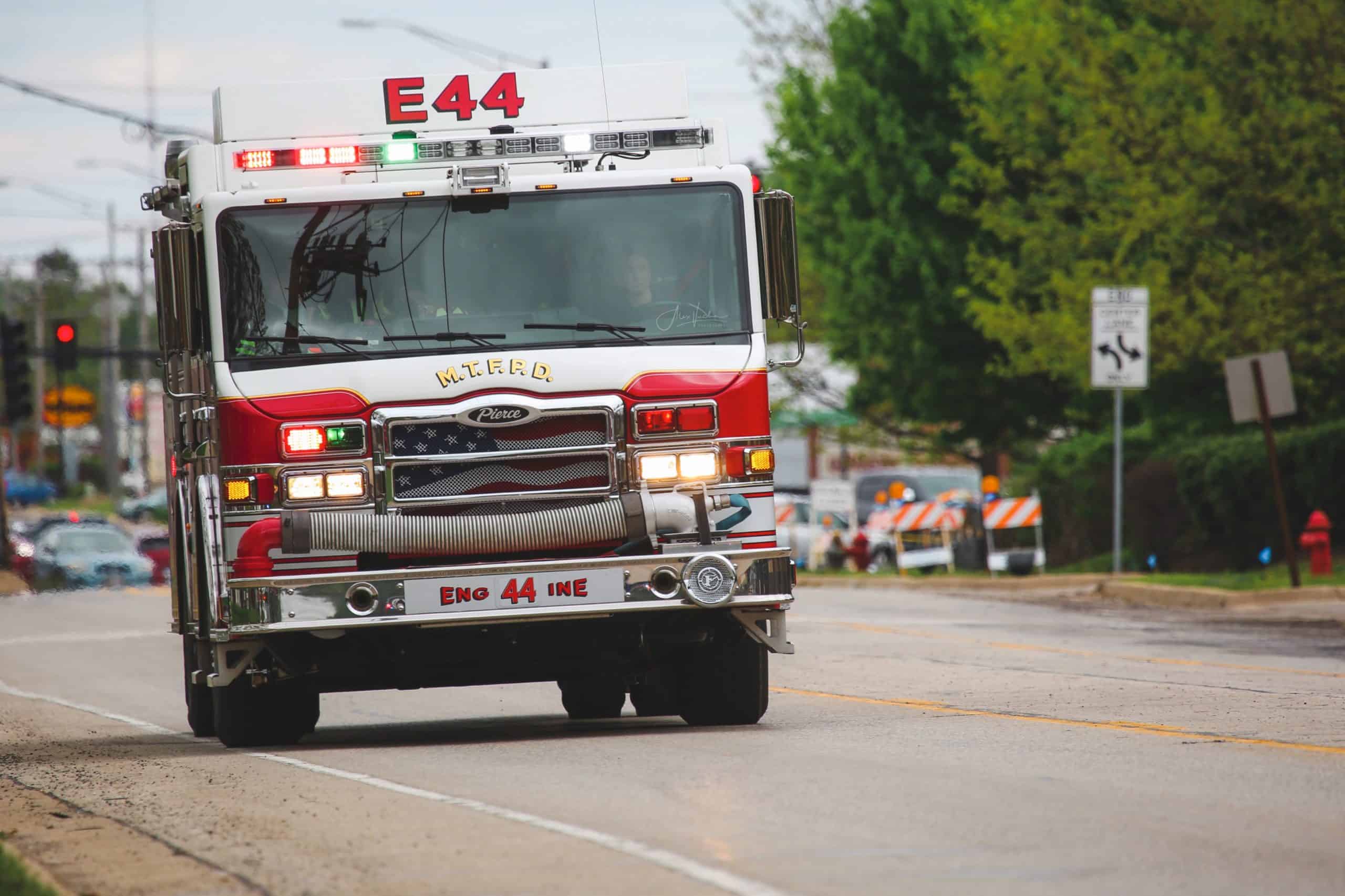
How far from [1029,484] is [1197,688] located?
21248mm

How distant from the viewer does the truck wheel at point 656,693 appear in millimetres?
12312

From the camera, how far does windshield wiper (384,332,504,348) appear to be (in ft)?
35.7

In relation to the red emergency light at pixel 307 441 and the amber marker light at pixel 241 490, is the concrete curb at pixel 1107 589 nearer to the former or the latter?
the red emergency light at pixel 307 441

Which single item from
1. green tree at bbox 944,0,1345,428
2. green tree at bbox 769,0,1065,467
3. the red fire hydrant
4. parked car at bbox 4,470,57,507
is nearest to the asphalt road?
the red fire hydrant

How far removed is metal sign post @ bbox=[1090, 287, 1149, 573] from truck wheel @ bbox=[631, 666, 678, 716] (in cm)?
1294

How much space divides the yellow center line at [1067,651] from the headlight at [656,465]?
5.35 m

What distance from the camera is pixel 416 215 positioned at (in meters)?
11.2

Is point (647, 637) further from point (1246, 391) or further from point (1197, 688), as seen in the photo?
point (1246, 391)

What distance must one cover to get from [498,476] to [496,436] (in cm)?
19

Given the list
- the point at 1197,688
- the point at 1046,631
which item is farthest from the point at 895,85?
the point at 1197,688

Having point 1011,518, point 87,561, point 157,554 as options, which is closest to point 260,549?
point 1011,518

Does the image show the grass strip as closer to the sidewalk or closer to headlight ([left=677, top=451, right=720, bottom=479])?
headlight ([left=677, top=451, right=720, bottom=479])

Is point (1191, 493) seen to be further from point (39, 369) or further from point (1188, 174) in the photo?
point (39, 369)

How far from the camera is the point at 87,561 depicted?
147 feet
